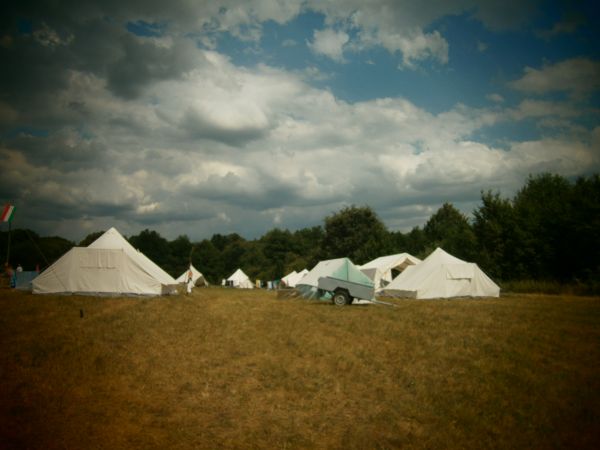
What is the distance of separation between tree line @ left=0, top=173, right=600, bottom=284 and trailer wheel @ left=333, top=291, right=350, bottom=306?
16.1 metres

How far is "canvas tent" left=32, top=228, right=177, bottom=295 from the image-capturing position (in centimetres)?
2098

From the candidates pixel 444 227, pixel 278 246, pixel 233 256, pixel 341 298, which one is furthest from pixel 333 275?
pixel 233 256

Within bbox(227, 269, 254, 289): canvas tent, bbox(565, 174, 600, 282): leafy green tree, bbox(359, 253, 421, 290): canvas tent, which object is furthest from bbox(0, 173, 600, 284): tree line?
bbox(227, 269, 254, 289): canvas tent

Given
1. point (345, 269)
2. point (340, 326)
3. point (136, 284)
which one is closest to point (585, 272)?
point (345, 269)

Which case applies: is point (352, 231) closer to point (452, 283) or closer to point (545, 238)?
point (545, 238)

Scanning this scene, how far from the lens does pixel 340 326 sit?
1405cm

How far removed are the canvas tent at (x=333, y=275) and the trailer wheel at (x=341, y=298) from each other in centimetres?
184

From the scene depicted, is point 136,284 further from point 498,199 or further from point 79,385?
point 498,199

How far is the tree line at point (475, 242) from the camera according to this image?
3156 centimetres

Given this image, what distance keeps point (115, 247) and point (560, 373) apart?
23.4 metres

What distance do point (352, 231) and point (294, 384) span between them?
206 feet

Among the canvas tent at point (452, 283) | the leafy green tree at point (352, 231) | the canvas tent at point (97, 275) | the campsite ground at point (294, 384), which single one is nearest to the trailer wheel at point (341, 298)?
the canvas tent at point (452, 283)

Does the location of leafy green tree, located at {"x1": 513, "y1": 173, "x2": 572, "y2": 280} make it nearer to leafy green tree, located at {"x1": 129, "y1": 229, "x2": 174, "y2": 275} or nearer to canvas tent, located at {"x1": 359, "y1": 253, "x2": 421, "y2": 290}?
canvas tent, located at {"x1": 359, "y1": 253, "x2": 421, "y2": 290}

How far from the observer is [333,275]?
2538cm
